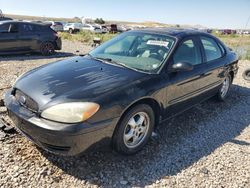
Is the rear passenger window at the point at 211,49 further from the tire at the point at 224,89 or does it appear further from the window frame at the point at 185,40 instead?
the tire at the point at 224,89

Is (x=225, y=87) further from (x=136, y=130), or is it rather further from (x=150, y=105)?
(x=136, y=130)

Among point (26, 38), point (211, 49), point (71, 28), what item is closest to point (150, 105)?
point (211, 49)

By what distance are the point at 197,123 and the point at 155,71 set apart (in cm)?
162

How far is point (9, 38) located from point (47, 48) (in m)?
1.63

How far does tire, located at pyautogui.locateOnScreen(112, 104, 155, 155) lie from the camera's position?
10.8 feet

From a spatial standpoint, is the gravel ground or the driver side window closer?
the gravel ground

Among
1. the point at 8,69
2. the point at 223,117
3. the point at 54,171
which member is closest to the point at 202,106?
the point at 223,117

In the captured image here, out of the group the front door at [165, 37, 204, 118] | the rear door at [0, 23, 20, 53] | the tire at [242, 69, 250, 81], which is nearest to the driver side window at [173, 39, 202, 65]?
the front door at [165, 37, 204, 118]

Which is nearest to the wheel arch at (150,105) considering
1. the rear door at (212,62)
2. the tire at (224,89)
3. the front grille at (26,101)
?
the front grille at (26,101)

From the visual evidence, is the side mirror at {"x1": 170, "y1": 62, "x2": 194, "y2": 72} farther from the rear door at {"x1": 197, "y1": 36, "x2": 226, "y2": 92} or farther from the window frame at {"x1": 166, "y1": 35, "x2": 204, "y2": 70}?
the rear door at {"x1": 197, "y1": 36, "x2": 226, "y2": 92}

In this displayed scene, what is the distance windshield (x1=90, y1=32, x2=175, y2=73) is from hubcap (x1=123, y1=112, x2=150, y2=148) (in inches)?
26.4

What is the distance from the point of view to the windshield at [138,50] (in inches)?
155

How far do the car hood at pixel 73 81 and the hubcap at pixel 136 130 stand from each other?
0.51 m

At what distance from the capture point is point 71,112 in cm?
287
